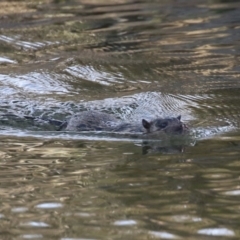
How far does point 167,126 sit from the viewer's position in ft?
27.6

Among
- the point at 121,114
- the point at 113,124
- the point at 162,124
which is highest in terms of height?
the point at 162,124

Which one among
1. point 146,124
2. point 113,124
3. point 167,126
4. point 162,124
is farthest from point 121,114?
point 167,126

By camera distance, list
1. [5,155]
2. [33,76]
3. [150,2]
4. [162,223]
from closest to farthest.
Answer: [162,223] < [5,155] < [33,76] < [150,2]

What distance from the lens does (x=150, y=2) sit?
69.1 feet

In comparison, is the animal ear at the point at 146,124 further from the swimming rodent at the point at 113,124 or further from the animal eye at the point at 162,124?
the animal eye at the point at 162,124

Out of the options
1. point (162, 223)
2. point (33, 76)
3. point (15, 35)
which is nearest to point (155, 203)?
point (162, 223)

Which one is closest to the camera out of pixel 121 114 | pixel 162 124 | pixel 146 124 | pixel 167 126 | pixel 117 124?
pixel 167 126

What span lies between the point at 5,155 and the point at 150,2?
547 inches

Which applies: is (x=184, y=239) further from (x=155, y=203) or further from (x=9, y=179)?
(x=9, y=179)

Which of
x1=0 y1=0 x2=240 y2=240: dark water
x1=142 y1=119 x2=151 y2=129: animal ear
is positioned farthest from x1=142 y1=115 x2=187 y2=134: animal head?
x1=0 y1=0 x2=240 y2=240: dark water

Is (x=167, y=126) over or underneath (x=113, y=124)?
over

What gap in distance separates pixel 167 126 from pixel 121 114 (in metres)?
2.05

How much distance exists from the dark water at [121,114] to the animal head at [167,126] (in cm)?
15

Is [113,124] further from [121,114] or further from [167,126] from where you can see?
[121,114]
